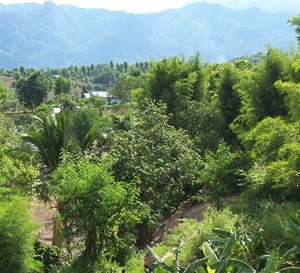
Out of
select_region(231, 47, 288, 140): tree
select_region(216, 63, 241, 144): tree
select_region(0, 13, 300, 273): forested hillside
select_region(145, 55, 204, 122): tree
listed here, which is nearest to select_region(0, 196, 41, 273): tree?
select_region(0, 13, 300, 273): forested hillside

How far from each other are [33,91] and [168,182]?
35849 mm

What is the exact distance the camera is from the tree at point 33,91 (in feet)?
143

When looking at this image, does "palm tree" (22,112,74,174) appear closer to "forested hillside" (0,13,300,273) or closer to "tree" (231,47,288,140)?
"forested hillside" (0,13,300,273)

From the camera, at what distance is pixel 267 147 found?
9609mm

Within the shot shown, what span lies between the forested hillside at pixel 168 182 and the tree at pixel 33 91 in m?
27.9

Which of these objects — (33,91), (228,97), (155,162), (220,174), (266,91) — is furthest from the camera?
(33,91)

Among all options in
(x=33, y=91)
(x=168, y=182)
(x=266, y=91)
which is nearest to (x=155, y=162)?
(x=168, y=182)

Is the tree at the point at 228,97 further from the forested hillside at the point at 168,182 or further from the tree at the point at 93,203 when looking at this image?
the tree at the point at 93,203

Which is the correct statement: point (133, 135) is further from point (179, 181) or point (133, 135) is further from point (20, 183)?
point (20, 183)

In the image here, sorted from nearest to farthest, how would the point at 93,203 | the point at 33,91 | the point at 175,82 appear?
the point at 93,203
the point at 175,82
the point at 33,91

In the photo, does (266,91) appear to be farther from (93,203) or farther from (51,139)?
(93,203)

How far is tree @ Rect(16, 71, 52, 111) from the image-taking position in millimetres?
43469

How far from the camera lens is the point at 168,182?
34.4ft

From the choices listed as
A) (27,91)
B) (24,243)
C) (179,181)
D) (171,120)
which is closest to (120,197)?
(24,243)
